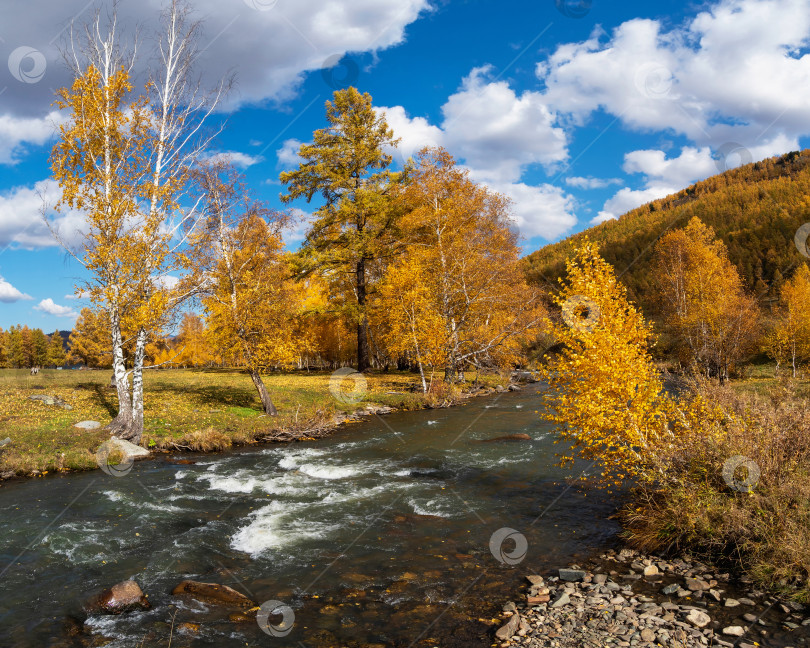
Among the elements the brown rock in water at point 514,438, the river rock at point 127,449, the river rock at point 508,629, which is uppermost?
the river rock at point 127,449

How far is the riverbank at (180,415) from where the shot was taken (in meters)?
15.4

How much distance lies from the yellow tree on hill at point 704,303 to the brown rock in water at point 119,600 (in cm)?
2939

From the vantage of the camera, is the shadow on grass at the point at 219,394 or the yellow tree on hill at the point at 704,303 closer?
the shadow on grass at the point at 219,394

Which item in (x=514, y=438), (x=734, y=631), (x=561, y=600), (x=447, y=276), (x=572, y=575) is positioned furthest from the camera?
(x=447, y=276)

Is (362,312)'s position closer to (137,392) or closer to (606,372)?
(137,392)

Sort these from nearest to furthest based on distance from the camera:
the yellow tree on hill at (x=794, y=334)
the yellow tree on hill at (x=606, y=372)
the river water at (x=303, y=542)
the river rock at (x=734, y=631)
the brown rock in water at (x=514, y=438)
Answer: the river rock at (x=734, y=631) < the river water at (x=303, y=542) < the yellow tree on hill at (x=606, y=372) < the brown rock in water at (x=514, y=438) < the yellow tree on hill at (x=794, y=334)

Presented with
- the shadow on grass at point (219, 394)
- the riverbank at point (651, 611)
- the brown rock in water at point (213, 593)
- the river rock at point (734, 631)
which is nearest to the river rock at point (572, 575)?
the riverbank at point (651, 611)

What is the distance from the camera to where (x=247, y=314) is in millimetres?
21266

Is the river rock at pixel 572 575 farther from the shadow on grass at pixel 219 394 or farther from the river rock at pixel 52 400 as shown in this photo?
the river rock at pixel 52 400

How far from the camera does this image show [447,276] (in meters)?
28.9

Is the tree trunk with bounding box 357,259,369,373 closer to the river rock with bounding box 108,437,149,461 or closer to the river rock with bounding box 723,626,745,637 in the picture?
the river rock with bounding box 108,437,149,461

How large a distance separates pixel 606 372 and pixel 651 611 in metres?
4.13

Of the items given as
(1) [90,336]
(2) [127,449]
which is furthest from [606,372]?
(1) [90,336]

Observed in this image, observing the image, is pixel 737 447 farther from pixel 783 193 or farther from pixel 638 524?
pixel 783 193
